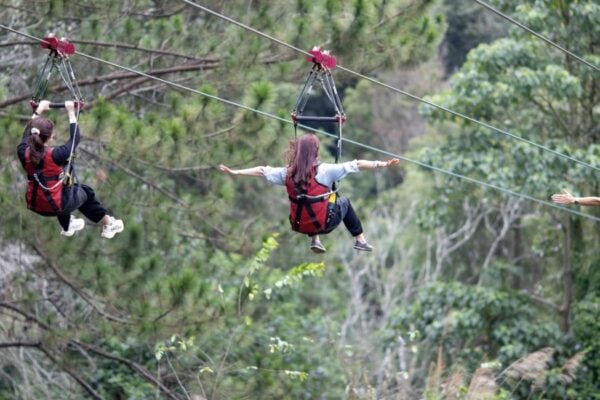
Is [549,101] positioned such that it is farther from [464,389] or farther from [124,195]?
[124,195]

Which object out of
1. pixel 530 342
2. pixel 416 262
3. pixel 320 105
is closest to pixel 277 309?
pixel 530 342

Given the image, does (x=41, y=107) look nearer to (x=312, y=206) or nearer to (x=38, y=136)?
(x=38, y=136)

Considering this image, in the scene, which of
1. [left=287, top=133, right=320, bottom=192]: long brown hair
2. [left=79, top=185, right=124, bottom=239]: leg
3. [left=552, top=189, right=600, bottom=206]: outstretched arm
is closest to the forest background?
[left=79, top=185, right=124, bottom=239]: leg

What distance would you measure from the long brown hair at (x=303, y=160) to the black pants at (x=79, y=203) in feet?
4.61

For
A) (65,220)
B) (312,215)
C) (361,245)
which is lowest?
(65,220)

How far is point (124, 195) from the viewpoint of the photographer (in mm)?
10766

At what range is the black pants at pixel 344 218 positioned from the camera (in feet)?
21.9

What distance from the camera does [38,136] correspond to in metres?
6.55

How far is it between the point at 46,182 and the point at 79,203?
0.32 m

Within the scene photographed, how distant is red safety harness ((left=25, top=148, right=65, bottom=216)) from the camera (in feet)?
22.0

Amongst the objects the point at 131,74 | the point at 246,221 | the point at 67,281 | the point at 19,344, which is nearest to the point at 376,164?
the point at 67,281

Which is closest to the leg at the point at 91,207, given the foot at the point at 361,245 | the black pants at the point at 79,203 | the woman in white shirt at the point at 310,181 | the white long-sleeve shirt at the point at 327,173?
the black pants at the point at 79,203

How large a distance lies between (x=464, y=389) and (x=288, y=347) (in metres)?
1.65

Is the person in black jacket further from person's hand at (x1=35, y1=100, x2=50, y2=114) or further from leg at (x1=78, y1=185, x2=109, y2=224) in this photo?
leg at (x1=78, y1=185, x2=109, y2=224)
